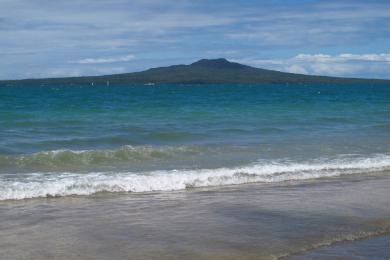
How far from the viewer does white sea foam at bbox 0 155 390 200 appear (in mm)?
12867

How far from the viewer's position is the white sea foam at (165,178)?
1287cm

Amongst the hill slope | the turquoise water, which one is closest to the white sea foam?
the turquoise water

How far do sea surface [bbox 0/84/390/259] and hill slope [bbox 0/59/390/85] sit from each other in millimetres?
138549

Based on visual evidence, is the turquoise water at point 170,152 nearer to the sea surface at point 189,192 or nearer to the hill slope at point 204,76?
the sea surface at point 189,192

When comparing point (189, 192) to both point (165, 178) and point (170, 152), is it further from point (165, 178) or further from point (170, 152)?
point (170, 152)

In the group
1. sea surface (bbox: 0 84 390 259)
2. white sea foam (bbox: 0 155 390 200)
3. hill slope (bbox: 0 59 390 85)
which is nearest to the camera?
sea surface (bbox: 0 84 390 259)

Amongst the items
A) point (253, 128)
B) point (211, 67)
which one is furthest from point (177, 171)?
point (211, 67)

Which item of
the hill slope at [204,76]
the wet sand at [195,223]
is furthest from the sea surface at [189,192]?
the hill slope at [204,76]

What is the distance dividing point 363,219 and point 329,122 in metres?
22.3

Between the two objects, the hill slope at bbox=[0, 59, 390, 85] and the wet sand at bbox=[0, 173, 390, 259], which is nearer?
the wet sand at bbox=[0, 173, 390, 259]

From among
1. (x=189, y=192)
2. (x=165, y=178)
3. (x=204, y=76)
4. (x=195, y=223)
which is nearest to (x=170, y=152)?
(x=165, y=178)

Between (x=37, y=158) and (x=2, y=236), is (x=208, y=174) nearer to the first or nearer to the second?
(x=37, y=158)

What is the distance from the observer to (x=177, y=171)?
15.4 metres

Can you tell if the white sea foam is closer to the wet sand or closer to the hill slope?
the wet sand
